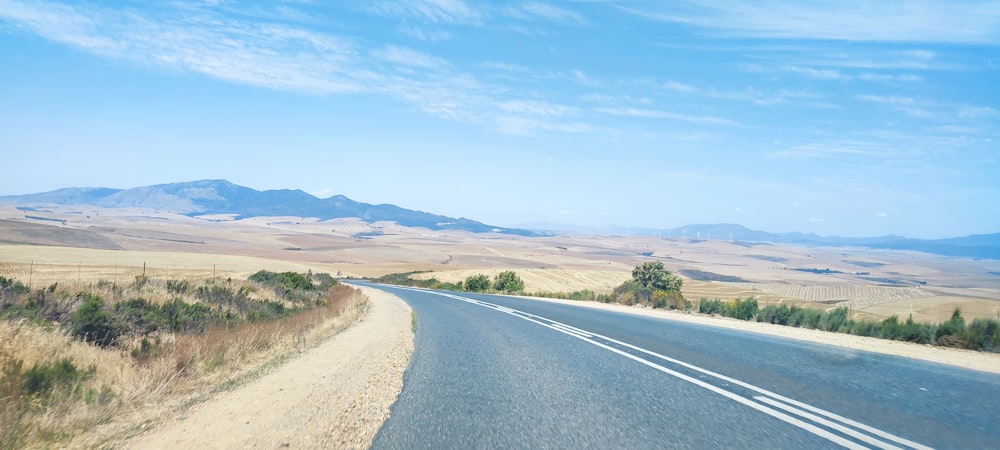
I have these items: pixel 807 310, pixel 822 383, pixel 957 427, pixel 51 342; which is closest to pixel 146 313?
pixel 51 342

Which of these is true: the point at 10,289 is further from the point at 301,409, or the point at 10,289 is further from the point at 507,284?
the point at 507,284

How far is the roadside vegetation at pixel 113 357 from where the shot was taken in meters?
6.32

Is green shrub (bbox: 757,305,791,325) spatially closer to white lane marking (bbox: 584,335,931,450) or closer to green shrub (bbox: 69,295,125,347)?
white lane marking (bbox: 584,335,931,450)

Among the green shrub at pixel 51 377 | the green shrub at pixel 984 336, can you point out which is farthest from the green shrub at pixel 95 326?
the green shrub at pixel 984 336

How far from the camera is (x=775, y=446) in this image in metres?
5.34

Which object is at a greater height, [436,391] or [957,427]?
[957,427]

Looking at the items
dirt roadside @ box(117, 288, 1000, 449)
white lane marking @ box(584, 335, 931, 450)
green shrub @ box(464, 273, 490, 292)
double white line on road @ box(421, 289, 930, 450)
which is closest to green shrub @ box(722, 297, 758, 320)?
dirt roadside @ box(117, 288, 1000, 449)

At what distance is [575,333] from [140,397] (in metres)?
9.99

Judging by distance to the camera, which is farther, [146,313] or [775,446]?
[146,313]

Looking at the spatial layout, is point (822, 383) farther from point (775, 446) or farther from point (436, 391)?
point (436, 391)

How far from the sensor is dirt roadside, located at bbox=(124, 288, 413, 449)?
6035 mm

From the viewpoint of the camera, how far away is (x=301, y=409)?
24.1 ft

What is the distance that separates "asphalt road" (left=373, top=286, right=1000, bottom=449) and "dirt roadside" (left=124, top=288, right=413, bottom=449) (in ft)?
1.30

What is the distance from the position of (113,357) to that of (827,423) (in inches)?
394
